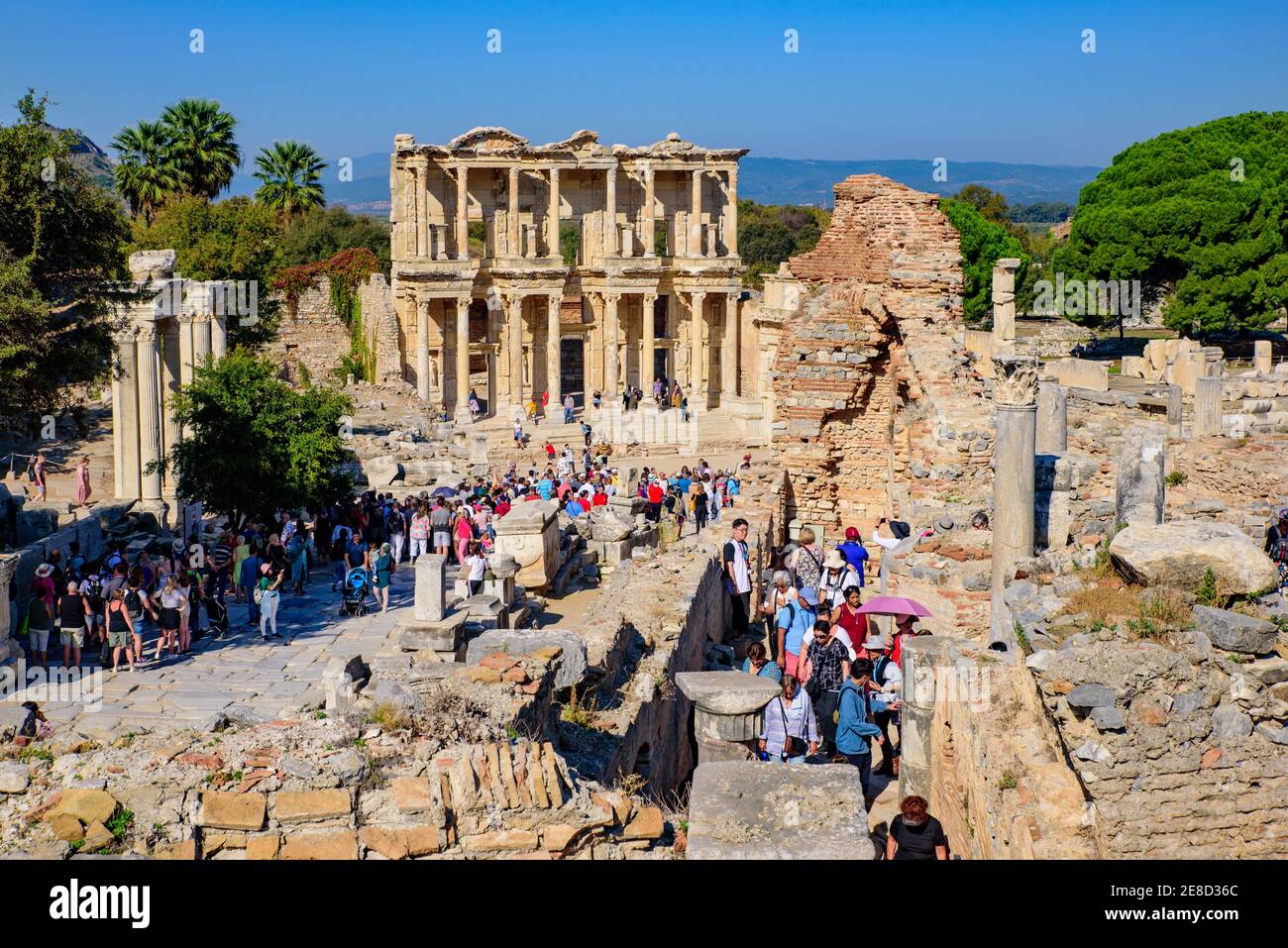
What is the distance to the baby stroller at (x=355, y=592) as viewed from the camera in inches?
761

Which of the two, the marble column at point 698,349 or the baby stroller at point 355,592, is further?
the marble column at point 698,349

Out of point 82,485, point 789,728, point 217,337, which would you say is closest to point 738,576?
point 789,728

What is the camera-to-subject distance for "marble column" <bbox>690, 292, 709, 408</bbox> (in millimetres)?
57094

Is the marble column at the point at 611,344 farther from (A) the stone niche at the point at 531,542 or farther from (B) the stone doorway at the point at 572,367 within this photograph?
(A) the stone niche at the point at 531,542

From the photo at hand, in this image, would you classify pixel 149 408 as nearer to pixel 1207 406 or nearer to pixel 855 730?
pixel 855 730

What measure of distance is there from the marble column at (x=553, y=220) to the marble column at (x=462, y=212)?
10.8ft

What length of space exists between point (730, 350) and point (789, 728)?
4645 centimetres

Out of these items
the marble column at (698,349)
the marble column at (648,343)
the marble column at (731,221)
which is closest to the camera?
the marble column at (648,343)

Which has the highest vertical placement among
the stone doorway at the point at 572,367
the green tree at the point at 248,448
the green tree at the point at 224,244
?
the green tree at the point at 224,244

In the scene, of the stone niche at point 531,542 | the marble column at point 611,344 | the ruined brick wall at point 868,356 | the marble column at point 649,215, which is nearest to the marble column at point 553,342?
the marble column at point 611,344

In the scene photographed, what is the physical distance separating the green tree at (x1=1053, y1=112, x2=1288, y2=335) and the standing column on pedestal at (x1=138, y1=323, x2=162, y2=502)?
40454 mm

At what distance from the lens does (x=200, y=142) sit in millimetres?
48531

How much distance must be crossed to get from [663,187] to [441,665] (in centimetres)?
4905

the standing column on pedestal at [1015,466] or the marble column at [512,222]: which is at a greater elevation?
the marble column at [512,222]
